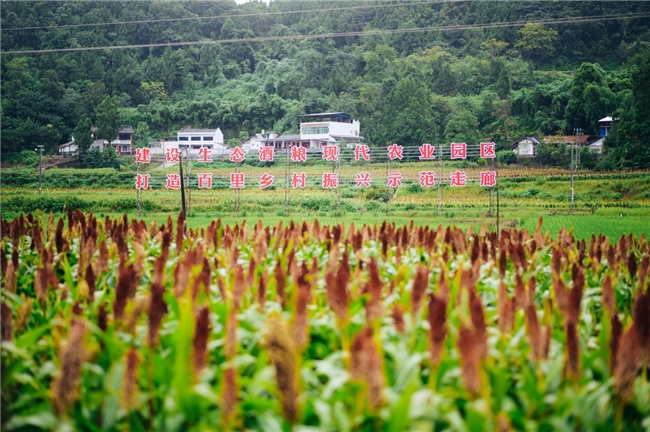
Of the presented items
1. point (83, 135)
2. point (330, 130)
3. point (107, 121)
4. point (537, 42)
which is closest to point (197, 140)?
point (107, 121)

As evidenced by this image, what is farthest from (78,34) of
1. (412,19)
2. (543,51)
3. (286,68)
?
(543,51)

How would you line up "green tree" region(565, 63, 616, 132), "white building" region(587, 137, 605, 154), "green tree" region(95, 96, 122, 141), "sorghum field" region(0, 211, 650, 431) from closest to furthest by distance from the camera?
"sorghum field" region(0, 211, 650, 431) → "white building" region(587, 137, 605, 154) → "green tree" region(565, 63, 616, 132) → "green tree" region(95, 96, 122, 141)

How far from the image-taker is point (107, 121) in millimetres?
27344

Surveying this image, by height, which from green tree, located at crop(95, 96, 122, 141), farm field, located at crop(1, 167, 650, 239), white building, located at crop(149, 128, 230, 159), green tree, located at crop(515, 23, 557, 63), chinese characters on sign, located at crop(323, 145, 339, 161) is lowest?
farm field, located at crop(1, 167, 650, 239)

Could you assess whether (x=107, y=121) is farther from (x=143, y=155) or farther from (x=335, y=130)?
(x=143, y=155)

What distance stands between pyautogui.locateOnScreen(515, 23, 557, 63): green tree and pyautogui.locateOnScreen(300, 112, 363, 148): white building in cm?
1347

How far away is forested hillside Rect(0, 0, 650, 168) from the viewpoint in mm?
26891

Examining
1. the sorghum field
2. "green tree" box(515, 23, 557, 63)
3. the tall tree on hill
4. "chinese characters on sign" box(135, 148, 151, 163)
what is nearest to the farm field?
"chinese characters on sign" box(135, 148, 151, 163)

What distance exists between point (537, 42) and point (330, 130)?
15.6 metres

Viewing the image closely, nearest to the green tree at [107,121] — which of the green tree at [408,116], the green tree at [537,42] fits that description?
the green tree at [408,116]

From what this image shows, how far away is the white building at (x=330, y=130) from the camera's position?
88.5 ft

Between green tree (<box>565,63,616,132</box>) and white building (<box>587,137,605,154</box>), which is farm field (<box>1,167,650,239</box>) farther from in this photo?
green tree (<box>565,63,616,132</box>)

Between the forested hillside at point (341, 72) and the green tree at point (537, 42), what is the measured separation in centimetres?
7

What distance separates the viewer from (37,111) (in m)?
27.3
